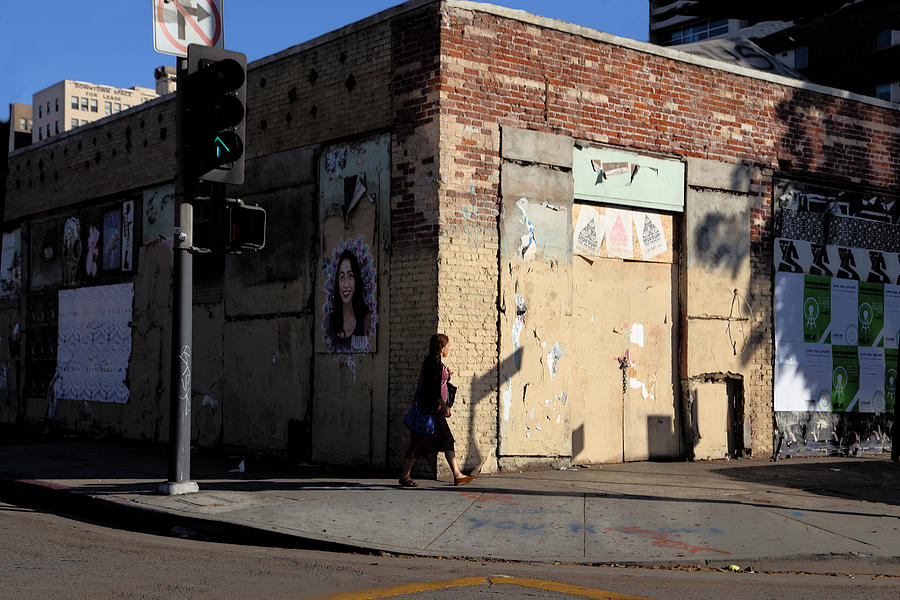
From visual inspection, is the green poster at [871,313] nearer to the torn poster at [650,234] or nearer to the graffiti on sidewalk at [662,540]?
the torn poster at [650,234]

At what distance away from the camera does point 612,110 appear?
44.6 ft

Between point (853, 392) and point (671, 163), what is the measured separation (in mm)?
5381

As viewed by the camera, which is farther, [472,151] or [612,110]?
[612,110]

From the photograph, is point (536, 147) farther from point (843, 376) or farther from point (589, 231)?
point (843, 376)

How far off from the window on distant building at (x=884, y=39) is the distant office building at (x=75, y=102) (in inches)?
3947

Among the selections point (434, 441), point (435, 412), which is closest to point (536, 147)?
point (435, 412)

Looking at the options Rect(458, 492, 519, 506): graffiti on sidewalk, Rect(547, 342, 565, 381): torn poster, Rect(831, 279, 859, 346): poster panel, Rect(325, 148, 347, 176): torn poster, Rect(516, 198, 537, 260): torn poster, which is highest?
Rect(325, 148, 347, 176): torn poster

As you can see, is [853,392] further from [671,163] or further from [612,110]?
[612,110]

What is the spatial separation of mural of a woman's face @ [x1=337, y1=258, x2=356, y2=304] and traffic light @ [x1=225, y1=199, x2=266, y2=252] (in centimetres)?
297

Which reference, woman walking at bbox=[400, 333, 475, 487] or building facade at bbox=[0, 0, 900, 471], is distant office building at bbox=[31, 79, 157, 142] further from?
woman walking at bbox=[400, 333, 475, 487]

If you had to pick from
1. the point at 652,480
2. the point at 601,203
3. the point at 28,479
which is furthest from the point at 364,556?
the point at 601,203

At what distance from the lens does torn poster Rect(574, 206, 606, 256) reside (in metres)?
13.3

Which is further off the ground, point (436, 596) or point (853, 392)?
point (853, 392)

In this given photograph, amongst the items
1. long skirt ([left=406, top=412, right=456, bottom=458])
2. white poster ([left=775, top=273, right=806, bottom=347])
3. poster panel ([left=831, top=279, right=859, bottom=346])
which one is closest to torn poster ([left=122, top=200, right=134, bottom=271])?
long skirt ([left=406, top=412, right=456, bottom=458])
